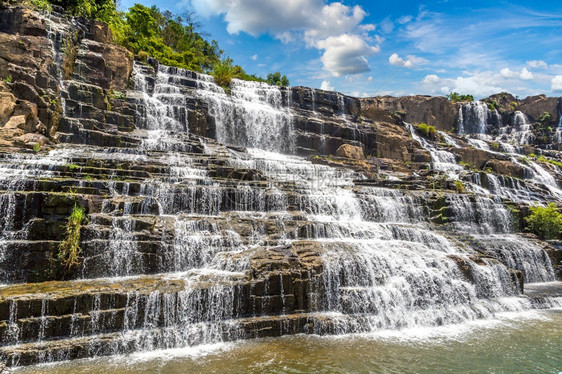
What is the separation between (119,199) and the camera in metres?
11.4

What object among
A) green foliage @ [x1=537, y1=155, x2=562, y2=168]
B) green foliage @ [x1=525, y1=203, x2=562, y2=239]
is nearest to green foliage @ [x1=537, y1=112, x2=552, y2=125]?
green foliage @ [x1=537, y1=155, x2=562, y2=168]

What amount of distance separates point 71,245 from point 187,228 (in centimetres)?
321

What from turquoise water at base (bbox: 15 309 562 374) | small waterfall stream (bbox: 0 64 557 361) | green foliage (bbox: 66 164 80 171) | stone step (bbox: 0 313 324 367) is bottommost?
turquoise water at base (bbox: 15 309 562 374)

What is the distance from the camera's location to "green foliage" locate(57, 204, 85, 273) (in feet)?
29.5

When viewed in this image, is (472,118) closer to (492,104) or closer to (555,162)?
(492,104)

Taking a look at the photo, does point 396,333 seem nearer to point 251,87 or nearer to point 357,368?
point 357,368

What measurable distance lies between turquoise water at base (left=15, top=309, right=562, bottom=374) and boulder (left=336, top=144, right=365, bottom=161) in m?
20.6

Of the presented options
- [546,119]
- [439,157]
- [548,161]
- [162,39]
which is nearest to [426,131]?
[439,157]

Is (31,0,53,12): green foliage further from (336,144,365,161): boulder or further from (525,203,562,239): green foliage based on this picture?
(525,203,562,239): green foliage

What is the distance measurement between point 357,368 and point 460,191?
16528mm

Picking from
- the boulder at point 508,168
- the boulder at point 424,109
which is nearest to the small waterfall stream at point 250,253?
the boulder at point 508,168

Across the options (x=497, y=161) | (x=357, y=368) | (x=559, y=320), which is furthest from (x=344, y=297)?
(x=497, y=161)

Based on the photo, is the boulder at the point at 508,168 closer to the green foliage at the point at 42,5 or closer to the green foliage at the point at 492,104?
the green foliage at the point at 492,104

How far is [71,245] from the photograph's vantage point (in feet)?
29.9
